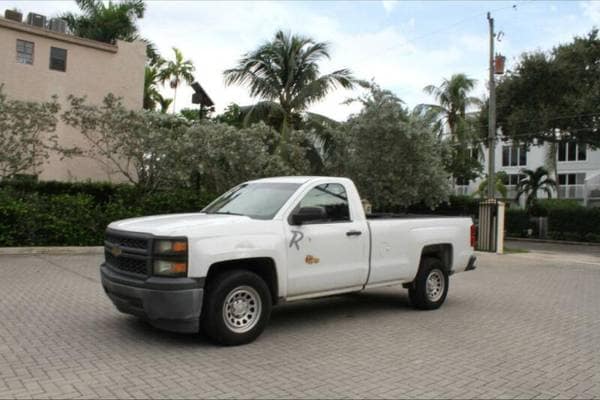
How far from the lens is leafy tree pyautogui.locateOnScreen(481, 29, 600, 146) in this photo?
26.6 m

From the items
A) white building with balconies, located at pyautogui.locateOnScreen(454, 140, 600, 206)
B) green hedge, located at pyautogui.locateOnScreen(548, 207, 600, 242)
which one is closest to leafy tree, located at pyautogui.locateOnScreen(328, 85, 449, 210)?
green hedge, located at pyautogui.locateOnScreen(548, 207, 600, 242)

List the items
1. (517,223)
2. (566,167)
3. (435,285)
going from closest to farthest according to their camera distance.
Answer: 1. (435,285)
2. (517,223)
3. (566,167)

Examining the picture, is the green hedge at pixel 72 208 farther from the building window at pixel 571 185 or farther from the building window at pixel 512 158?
the building window at pixel 512 158

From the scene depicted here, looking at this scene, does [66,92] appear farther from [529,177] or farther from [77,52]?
[529,177]

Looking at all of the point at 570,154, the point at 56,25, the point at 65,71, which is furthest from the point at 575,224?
the point at 56,25

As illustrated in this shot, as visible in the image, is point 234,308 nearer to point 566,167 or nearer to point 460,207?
point 460,207

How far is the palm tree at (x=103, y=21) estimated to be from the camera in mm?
29719

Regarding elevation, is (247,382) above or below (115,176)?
below

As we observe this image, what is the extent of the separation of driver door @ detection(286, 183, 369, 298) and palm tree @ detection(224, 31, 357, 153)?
16.1 m

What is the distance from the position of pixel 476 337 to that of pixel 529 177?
1506 inches

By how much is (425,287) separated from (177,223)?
4194 mm

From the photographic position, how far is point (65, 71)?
23.6 m

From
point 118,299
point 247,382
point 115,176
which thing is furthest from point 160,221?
point 115,176

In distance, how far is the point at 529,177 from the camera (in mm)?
42344
